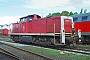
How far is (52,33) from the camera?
16.2 metres

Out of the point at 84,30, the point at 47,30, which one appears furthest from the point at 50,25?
the point at 84,30

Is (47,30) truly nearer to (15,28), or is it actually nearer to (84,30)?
(84,30)

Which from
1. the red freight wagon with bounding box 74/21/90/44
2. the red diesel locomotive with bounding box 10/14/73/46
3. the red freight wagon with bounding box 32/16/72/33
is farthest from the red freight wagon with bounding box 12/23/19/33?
the red freight wagon with bounding box 74/21/90/44

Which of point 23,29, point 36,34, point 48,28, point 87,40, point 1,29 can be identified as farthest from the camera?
point 1,29

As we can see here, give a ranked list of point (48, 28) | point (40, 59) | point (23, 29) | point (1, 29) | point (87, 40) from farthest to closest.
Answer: point (1, 29) < point (23, 29) < point (87, 40) < point (48, 28) < point (40, 59)

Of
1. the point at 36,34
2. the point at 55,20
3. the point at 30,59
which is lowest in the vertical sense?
the point at 30,59

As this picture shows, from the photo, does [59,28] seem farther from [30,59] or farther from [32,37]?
[30,59]

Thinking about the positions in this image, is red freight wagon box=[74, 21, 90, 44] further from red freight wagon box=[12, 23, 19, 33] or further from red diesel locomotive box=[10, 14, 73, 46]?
red freight wagon box=[12, 23, 19, 33]

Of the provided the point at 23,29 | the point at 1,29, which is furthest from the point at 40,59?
the point at 1,29

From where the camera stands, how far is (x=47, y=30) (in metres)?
17.3

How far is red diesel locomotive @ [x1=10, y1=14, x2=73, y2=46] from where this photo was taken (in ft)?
51.5

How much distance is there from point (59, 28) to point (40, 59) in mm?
6917

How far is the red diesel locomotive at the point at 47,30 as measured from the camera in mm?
15695

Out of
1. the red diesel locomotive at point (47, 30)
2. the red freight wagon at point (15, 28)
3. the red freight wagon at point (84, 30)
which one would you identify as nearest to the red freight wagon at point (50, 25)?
the red diesel locomotive at point (47, 30)
